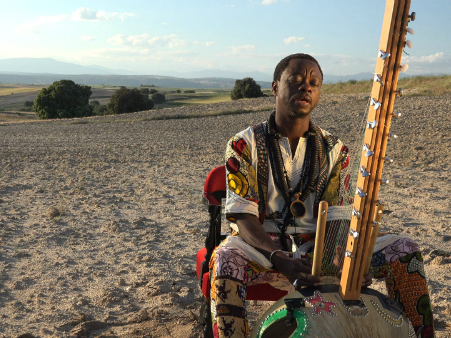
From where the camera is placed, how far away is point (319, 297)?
76.3 inches

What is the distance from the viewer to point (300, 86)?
2654 mm

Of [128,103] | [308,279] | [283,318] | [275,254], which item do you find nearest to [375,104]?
[308,279]

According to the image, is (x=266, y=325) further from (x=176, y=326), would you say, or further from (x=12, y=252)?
(x=12, y=252)

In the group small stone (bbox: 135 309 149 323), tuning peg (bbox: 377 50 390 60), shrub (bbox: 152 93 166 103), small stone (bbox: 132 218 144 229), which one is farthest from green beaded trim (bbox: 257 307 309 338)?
shrub (bbox: 152 93 166 103)

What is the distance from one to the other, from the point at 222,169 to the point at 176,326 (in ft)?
4.20

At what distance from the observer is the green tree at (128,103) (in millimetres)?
40688

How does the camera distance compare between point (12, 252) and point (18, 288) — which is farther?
point (12, 252)

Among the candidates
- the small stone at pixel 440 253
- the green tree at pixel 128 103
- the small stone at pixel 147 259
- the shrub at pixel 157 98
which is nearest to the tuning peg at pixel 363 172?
the small stone at pixel 147 259

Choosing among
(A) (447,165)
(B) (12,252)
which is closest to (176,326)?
(B) (12,252)

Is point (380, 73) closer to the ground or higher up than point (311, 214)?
higher up

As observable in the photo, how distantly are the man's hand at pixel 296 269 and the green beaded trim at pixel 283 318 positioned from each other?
0.55 feet

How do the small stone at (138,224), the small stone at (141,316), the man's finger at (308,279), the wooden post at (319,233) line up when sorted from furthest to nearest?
the small stone at (138,224)
the small stone at (141,316)
the man's finger at (308,279)
the wooden post at (319,233)

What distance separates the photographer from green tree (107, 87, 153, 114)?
1602 inches

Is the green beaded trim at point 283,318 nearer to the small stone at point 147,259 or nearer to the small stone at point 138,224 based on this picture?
the small stone at point 147,259
